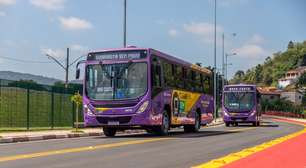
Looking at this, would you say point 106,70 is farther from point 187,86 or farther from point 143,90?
point 187,86

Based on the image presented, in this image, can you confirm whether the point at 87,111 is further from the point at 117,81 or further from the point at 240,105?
the point at 240,105

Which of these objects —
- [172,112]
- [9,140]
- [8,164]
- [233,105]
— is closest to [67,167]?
[8,164]

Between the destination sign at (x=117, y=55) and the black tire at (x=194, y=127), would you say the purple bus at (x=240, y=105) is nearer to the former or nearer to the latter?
the black tire at (x=194, y=127)

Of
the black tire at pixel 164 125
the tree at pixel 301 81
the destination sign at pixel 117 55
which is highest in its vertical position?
the tree at pixel 301 81

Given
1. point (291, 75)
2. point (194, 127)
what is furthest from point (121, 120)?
point (291, 75)

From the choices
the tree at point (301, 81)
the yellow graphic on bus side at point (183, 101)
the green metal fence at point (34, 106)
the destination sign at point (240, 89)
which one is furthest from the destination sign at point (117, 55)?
the tree at point (301, 81)

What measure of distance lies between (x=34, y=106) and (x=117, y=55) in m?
8.58

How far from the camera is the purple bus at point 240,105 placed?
4122 cm

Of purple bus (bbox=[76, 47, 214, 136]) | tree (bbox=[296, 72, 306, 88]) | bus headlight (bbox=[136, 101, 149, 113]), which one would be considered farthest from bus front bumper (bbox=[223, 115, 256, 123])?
tree (bbox=[296, 72, 306, 88])

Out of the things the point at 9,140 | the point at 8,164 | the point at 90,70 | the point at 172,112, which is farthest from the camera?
the point at 172,112

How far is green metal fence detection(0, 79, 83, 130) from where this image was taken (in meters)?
26.3

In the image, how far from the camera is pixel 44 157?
1269 cm

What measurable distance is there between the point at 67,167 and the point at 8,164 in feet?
4.23

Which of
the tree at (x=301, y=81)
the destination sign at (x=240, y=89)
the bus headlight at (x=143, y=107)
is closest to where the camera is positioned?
the bus headlight at (x=143, y=107)
